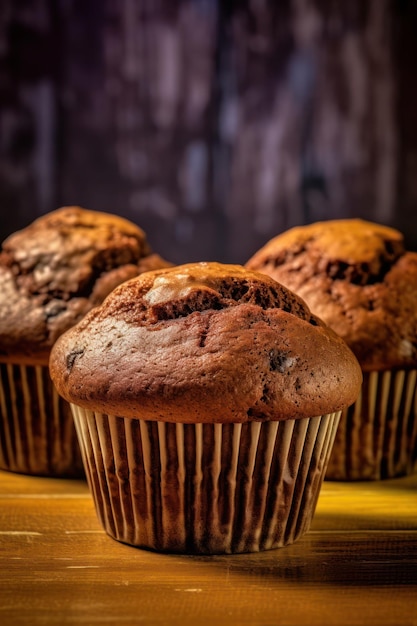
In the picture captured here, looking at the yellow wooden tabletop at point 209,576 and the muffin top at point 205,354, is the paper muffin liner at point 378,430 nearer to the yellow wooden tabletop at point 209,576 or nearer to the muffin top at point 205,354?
the yellow wooden tabletop at point 209,576

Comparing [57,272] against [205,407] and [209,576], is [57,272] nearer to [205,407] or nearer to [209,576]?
[205,407]

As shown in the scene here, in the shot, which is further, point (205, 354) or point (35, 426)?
point (35, 426)

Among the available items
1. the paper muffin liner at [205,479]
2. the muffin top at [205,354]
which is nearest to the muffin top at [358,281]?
the muffin top at [205,354]

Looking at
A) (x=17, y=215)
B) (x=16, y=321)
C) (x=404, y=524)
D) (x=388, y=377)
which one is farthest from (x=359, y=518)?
(x=17, y=215)

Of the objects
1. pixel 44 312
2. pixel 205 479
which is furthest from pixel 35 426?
pixel 205 479

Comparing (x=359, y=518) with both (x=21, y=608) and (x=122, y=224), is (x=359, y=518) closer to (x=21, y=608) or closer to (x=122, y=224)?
(x=21, y=608)


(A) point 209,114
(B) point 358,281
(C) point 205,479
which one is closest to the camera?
(C) point 205,479

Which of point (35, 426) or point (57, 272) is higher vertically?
point (57, 272)
